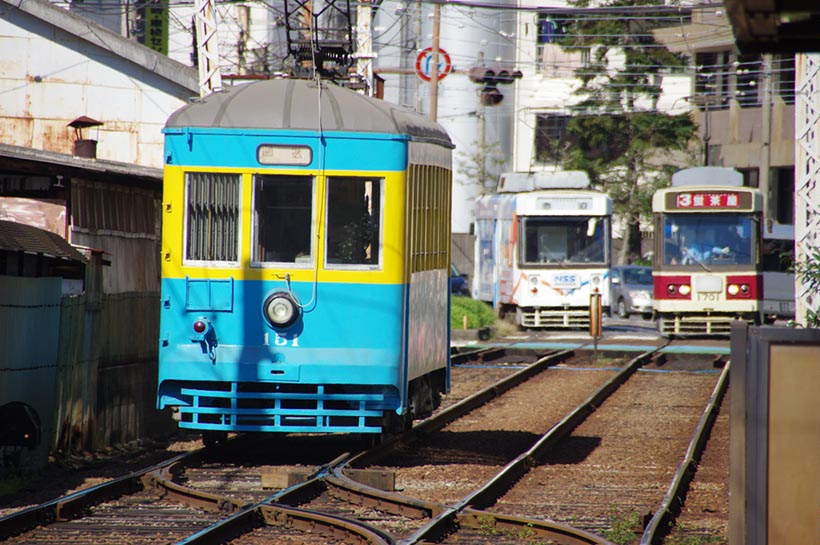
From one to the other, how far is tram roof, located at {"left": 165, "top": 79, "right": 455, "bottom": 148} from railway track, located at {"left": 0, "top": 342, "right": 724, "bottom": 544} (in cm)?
296

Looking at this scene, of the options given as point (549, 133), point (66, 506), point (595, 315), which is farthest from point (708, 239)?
point (549, 133)

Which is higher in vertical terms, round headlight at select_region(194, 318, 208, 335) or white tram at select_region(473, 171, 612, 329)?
white tram at select_region(473, 171, 612, 329)

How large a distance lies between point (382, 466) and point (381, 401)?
2.70 feet

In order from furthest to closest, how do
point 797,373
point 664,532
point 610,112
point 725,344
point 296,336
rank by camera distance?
point 610,112 < point 725,344 < point 296,336 < point 664,532 < point 797,373

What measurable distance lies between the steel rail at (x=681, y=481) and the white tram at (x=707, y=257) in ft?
36.5

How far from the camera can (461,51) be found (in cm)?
5959

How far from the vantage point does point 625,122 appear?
187 ft

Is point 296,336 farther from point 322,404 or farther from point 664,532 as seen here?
point 664,532

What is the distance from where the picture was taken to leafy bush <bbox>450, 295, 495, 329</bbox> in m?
31.5

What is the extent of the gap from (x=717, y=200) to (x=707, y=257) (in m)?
1.40

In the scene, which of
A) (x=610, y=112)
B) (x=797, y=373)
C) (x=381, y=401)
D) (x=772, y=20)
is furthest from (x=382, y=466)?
(x=610, y=112)

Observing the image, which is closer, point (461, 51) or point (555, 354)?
point (555, 354)

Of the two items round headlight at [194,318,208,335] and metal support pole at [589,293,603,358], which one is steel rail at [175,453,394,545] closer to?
round headlight at [194,318,208,335]

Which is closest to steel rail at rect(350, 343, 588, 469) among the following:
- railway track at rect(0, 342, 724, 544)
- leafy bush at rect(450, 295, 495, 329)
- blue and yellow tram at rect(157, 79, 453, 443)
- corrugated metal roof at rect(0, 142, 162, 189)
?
railway track at rect(0, 342, 724, 544)
